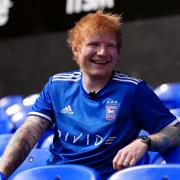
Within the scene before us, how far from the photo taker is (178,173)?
1.51 meters

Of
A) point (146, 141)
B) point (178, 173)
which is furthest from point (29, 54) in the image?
point (178, 173)

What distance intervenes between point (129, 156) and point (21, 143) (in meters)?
0.50

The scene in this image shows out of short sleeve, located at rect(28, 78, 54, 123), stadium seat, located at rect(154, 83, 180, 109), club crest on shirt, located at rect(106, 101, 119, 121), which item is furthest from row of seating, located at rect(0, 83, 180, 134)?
club crest on shirt, located at rect(106, 101, 119, 121)

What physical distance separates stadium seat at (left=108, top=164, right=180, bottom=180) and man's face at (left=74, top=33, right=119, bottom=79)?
1.85 feet

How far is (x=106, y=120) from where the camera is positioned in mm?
1987

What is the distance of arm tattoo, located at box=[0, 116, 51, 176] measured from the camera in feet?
6.48

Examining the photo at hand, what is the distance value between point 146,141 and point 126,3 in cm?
313

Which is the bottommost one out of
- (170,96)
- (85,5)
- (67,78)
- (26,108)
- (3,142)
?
(26,108)

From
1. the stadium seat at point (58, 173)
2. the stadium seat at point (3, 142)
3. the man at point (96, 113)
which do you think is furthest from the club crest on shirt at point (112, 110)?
the stadium seat at point (3, 142)

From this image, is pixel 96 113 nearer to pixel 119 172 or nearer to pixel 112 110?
pixel 112 110

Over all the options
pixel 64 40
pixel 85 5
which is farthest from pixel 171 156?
pixel 64 40

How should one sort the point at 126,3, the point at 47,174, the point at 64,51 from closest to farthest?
the point at 47,174 < the point at 126,3 < the point at 64,51

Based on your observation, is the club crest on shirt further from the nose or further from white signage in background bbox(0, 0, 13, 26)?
white signage in background bbox(0, 0, 13, 26)

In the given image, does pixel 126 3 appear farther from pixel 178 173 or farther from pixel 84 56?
pixel 178 173
